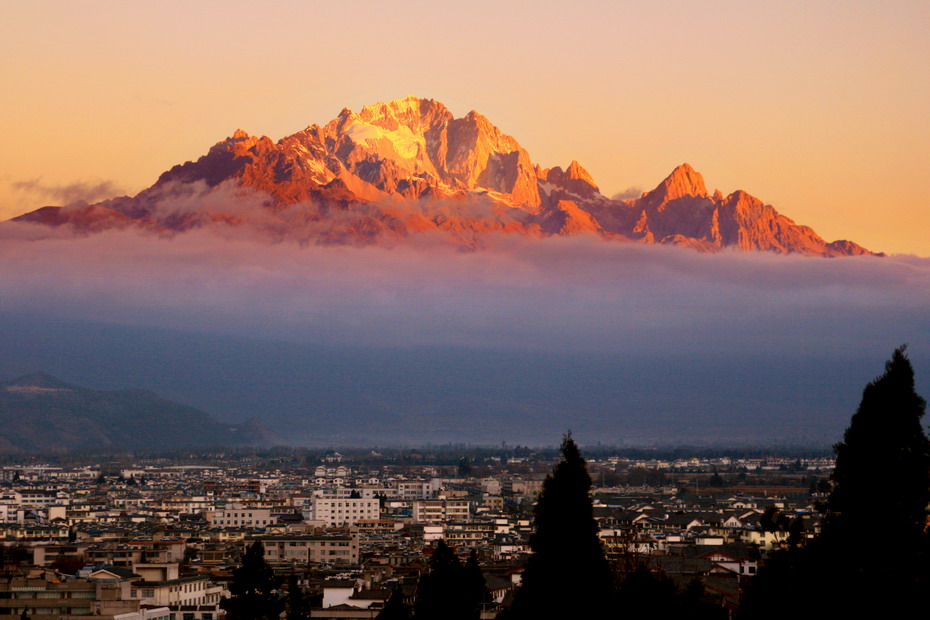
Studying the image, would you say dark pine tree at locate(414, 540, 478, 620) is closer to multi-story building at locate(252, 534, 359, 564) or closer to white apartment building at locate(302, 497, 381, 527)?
multi-story building at locate(252, 534, 359, 564)

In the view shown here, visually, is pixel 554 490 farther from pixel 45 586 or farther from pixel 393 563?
pixel 393 563

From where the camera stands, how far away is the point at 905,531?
86.1ft

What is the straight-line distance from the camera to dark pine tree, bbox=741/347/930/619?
26203 mm

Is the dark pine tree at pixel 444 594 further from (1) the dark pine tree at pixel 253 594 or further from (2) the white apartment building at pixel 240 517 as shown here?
(2) the white apartment building at pixel 240 517

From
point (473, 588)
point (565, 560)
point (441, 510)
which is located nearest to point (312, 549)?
point (441, 510)

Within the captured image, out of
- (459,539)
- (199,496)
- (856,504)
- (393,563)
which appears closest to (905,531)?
(856,504)

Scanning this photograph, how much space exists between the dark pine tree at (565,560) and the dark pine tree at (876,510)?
5.55 metres

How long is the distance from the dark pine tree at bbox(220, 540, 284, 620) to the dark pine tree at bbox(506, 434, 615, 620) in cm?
3002

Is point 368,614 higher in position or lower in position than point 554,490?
lower

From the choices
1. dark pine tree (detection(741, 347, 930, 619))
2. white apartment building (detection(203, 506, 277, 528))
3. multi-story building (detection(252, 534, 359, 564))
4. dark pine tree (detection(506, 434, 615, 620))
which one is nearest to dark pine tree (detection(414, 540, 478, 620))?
dark pine tree (detection(506, 434, 615, 620))

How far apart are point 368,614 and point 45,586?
43.1ft

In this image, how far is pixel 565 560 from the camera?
31984mm

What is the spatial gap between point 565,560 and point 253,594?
31928mm

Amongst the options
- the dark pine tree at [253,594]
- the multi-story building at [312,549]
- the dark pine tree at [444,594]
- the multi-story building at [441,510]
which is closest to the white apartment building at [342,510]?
the multi-story building at [441,510]
